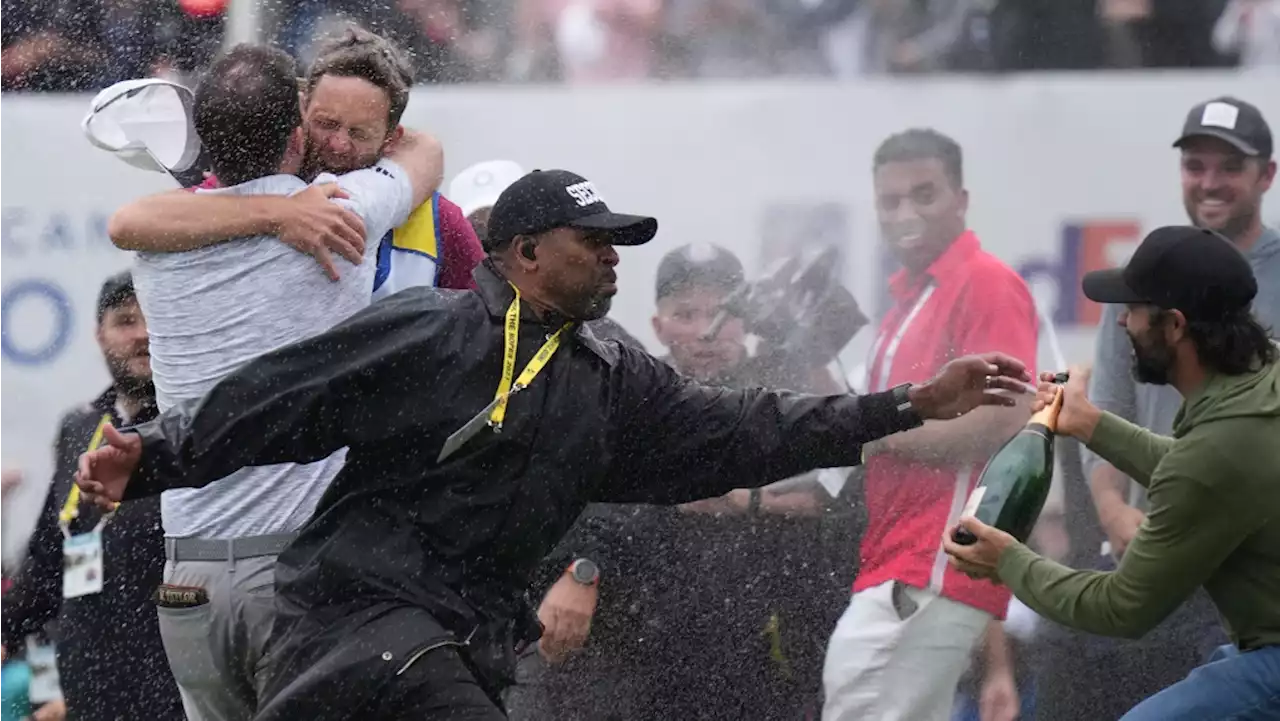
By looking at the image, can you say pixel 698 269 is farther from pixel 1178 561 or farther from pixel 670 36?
pixel 1178 561

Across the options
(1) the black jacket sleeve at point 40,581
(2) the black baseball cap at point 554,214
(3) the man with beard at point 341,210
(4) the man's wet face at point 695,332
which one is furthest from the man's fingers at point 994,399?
(1) the black jacket sleeve at point 40,581

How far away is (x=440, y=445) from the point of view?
3.79 meters

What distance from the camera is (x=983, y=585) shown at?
17.0ft

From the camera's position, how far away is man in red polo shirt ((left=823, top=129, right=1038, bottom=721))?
17.0ft

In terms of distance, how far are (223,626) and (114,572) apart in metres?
1.09

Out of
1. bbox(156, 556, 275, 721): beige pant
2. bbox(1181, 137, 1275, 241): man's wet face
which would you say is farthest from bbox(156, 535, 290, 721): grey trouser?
bbox(1181, 137, 1275, 241): man's wet face

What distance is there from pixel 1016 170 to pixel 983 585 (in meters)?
1.13

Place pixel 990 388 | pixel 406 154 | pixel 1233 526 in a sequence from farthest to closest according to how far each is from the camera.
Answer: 1. pixel 406 154
2. pixel 990 388
3. pixel 1233 526

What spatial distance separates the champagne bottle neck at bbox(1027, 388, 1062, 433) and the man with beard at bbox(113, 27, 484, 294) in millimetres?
1315

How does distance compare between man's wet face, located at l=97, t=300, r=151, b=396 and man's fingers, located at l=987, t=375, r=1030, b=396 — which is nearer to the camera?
man's fingers, located at l=987, t=375, r=1030, b=396

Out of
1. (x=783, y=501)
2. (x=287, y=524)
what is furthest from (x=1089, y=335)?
(x=287, y=524)

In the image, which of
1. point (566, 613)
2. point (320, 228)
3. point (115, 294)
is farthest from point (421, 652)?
point (115, 294)

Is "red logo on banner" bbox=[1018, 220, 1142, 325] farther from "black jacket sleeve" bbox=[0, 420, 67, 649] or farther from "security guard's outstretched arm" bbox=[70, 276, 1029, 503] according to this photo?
"black jacket sleeve" bbox=[0, 420, 67, 649]

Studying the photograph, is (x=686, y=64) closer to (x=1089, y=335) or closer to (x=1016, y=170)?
(x=1016, y=170)
